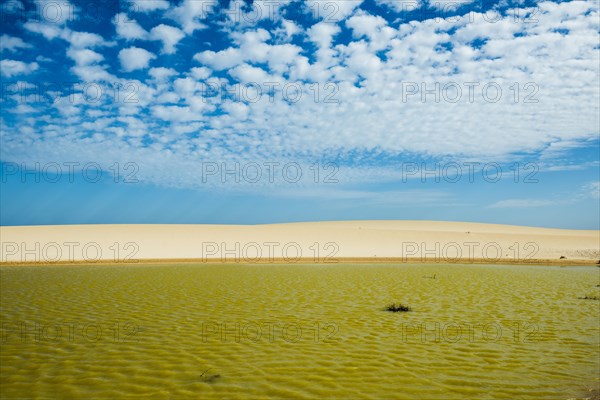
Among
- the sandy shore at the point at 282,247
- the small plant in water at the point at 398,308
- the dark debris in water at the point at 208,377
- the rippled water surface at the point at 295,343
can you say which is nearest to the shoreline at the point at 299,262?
the sandy shore at the point at 282,247

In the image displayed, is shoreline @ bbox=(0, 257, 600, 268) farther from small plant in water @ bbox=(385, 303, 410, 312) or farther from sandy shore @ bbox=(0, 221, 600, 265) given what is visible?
small plant in water @ bbox=(385, 303, 410, 312)

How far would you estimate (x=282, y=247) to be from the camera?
50.8 metres

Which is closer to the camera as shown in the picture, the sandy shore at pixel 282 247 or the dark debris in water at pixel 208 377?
the dark debris in water at pixel 208 377

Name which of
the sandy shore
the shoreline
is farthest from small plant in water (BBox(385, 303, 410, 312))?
the sandy shore

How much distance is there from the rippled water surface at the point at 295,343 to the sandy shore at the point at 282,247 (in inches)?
822

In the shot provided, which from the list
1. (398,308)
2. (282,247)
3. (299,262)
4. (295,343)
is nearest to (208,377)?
(295,343)

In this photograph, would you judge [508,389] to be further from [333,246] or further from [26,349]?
[333,246]

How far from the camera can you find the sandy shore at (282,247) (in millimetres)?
39750

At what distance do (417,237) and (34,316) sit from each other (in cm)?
5451

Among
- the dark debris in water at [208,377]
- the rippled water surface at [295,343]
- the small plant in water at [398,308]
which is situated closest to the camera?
the rippled water surface at [295,343]

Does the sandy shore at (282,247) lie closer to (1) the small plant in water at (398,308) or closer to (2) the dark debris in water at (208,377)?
(1) the small plant in water at (398,308)

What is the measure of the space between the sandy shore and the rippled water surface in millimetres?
20875

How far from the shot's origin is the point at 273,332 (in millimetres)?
11344

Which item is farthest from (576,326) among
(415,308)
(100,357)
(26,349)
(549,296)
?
(26,349)
